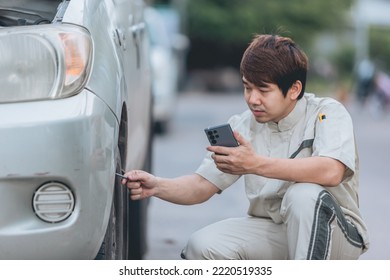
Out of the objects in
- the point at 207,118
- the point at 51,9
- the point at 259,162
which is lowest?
the point at 207,118

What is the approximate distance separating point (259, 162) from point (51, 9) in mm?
1138

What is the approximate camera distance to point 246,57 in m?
3.66

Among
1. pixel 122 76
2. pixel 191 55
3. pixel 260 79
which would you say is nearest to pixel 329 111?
pixel 260 79

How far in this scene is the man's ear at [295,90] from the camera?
365 centimetres

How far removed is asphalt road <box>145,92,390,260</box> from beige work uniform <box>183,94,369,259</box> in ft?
4.89

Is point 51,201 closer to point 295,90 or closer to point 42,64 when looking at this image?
point 42,64

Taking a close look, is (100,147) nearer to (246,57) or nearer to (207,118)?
(246,57)

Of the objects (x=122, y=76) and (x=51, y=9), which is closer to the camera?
(x=122, y=76)

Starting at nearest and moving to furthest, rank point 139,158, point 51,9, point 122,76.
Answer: point 122,76, point 51,9, point 139,158

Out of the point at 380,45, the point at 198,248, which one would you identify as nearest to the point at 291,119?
the point at 198,248

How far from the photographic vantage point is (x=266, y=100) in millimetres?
3613

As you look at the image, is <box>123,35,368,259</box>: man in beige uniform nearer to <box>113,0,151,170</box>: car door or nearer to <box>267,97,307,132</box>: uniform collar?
<box>267,97,307,132</box>: uniform collar

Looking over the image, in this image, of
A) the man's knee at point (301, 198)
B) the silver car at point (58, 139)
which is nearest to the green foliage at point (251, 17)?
the man's knee at point (301, 198)

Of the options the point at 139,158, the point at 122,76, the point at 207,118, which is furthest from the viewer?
the point at 207,118
